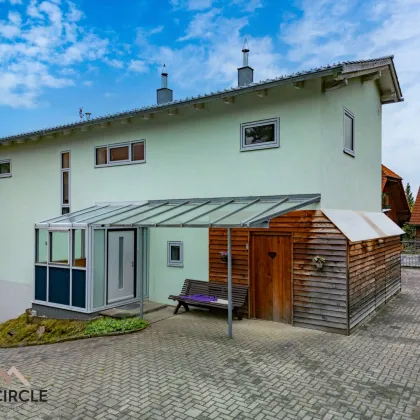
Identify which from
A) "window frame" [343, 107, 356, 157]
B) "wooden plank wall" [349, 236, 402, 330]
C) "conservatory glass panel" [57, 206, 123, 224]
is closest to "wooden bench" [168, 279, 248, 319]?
"wooden plank wall" [349, 236, 402, 330]

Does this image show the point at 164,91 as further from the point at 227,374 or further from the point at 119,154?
the point at 227,374

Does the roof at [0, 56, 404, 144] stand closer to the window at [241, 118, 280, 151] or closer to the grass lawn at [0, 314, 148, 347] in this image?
the window at [241, 118, 280, 151]

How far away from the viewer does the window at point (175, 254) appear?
1029 cm

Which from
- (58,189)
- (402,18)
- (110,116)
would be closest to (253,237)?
(110,116)

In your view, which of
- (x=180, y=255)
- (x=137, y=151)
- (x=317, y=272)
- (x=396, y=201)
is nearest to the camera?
(x=317, y=272)

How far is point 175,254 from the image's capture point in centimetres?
1048

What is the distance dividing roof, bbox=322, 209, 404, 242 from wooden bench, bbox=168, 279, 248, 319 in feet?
8.90

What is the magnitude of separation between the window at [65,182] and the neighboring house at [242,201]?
0.06 metres

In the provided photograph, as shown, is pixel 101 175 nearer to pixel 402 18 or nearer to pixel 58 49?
pixel 402 18

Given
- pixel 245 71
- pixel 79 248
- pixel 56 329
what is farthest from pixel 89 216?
pixel 245 71

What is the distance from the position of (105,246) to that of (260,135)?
504cm

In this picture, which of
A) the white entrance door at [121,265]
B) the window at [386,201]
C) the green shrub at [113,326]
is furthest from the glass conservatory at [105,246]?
the window at [386,201]

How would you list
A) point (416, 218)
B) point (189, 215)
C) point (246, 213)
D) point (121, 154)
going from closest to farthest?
point (246, 213)
point (189, 215)
point (121, 154)
point (416, 218)

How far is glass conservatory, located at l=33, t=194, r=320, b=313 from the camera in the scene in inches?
331
